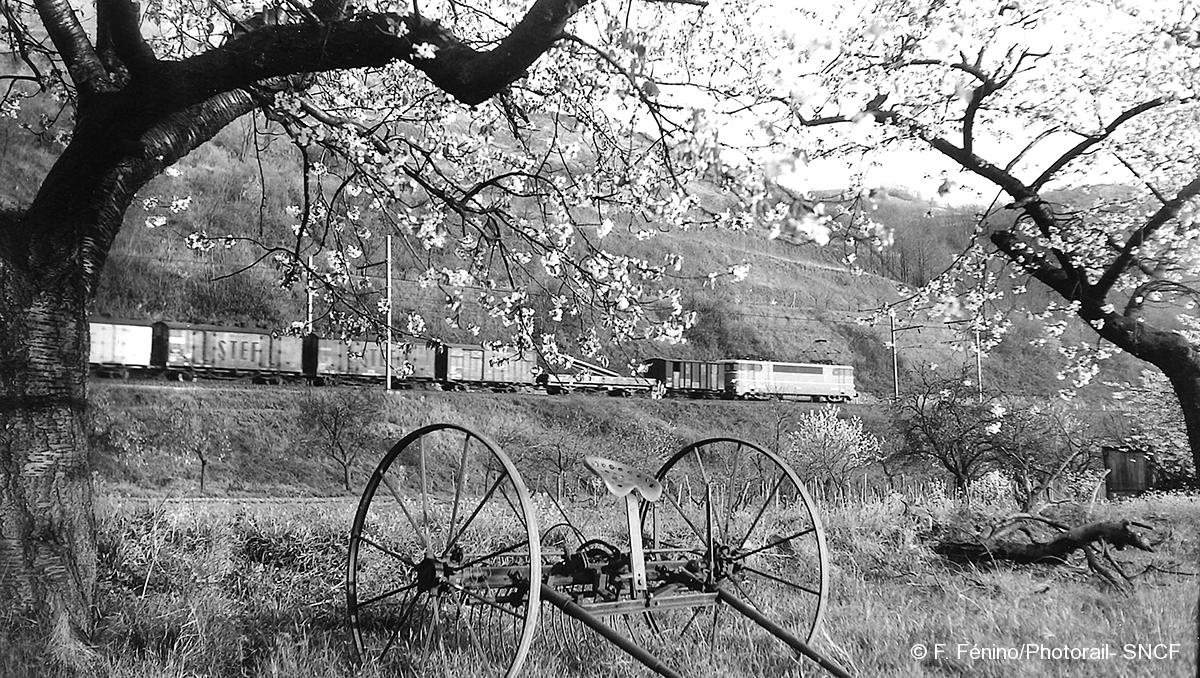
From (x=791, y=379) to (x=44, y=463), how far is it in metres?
25.7

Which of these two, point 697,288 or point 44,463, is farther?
point 697,288

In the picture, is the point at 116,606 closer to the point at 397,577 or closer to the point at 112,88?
the point at 397,577

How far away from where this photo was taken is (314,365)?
2412cm

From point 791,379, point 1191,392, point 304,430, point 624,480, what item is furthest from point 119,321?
point 624,480

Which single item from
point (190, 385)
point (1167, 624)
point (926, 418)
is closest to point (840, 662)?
point (1167, 624)

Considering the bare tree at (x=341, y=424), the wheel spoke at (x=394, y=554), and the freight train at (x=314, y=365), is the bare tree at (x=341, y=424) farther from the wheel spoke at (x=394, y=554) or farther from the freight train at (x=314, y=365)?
the wheel spoke at (x=394, y=554)

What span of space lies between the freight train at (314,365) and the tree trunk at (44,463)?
14.9 meters

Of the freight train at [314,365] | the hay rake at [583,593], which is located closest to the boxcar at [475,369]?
the freight train at [314,365]

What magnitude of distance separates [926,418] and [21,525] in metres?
9.70

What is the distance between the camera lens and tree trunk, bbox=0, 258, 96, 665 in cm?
350

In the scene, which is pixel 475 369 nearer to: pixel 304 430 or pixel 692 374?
pixel 692 374

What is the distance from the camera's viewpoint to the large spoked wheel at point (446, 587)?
263 cm

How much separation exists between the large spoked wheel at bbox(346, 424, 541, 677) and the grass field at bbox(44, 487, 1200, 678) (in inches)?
6.4

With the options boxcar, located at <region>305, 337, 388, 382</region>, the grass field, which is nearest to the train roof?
boxcar, located at <region>305, 337, 388, 382</region>
